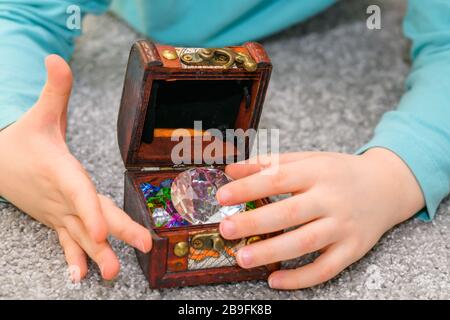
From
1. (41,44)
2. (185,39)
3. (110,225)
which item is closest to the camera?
(110,225)

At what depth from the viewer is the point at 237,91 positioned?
2.05ft

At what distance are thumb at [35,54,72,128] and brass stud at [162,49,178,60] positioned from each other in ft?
0.25

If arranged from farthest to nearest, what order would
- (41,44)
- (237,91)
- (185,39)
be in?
1. (185,39)
2. (41,44)
3. (237,91)

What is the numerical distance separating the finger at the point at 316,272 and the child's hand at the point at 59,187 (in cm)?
12

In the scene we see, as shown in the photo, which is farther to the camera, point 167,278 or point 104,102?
point 104,102

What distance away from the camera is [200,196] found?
0.59m

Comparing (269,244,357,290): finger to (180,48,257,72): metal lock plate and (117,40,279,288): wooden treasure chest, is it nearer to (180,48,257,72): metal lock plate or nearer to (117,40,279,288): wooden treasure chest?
(117,40,279,288): wooden treasure chest

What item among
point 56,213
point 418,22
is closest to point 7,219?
point 56,213

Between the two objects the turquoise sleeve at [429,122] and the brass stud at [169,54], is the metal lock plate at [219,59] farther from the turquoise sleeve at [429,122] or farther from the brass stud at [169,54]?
the turquoise sleeve at [429,122]

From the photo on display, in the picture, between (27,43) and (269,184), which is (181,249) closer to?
(269,184)

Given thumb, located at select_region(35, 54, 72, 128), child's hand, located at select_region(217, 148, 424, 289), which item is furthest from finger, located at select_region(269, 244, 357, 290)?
thumb, located at select_region(35, 54, 72, 128)

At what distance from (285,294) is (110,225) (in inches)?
6.2

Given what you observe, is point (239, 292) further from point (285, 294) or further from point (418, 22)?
point (418, 22)

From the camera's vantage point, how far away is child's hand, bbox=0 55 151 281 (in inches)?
20.1
